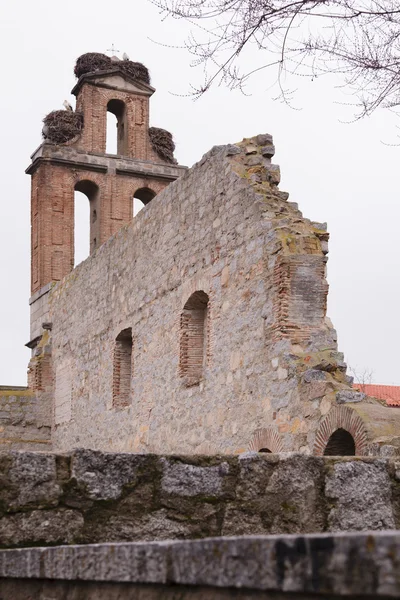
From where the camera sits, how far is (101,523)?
3973 millimetres

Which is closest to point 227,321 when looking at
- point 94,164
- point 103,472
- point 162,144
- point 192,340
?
point 192,340

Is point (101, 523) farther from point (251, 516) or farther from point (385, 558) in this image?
point (385, 558)

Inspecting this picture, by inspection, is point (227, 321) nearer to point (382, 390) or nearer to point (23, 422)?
point (23, 422)

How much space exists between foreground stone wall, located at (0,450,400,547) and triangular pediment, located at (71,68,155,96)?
20297mm

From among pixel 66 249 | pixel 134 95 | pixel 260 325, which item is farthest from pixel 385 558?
pixel 134 95

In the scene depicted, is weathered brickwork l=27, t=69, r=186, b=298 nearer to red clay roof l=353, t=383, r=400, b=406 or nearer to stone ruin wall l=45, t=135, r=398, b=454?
stone ruin wall l=45, t=135, r=398, b=454

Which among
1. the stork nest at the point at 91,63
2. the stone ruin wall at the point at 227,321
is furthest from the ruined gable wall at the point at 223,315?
the stork nest at the point at 91,63

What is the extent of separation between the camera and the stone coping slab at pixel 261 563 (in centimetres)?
193

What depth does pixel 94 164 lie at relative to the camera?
75.0ft

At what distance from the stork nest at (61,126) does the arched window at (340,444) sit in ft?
51.0

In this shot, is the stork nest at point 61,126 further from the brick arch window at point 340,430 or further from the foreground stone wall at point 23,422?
the brick arch window at point 340,430

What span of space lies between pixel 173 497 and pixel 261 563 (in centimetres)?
189

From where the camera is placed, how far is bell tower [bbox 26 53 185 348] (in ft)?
73.4

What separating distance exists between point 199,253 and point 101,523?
26.3ft
